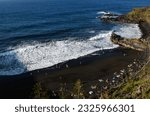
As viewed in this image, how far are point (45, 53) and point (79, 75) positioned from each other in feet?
49.1

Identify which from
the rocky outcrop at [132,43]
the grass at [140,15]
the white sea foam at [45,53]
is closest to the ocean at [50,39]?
the white sea foam at [45,53]

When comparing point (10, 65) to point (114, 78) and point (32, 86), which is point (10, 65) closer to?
point (32, 86)

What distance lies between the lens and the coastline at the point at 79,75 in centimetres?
3881

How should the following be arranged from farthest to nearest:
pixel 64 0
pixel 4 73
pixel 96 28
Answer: pixel 64 0 < pixel 96 28 < pixel 4 73

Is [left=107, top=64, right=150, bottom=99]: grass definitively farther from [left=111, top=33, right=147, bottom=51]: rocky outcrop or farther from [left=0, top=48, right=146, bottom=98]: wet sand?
[left=111, top=33, right=147, bottom=51]: rocky outcrop

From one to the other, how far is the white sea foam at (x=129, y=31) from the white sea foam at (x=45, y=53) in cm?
131

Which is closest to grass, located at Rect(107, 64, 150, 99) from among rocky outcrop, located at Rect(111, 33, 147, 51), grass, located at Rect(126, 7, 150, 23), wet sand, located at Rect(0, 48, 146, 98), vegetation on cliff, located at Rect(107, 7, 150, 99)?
vegetation on cliff, located at Rect(107, 7, 150, 99)

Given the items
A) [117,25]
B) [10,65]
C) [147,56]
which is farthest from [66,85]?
[117,25]

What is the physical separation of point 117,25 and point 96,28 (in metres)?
7.71

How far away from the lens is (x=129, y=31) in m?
76.8

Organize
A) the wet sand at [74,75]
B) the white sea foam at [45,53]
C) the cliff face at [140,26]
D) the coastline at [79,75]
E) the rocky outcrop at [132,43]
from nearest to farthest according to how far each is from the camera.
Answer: the coastline at [79,75], the wet sand at [74,75], the white sea foam at [45,53], the rocky outcrop at [132,43], the cliff face at [140,26]

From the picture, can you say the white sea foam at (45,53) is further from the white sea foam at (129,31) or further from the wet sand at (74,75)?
the wet sand at (74,75)

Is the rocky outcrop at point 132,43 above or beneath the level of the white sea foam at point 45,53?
above

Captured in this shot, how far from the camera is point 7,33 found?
75.2 meters
